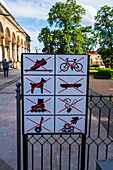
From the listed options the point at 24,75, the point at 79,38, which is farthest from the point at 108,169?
the point at 79,38

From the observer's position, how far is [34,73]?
192 centimetres

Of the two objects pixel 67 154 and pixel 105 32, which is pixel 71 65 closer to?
pixel 67 154

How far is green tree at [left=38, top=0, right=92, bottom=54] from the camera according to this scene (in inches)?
1005

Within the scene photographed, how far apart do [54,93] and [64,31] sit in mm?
25348

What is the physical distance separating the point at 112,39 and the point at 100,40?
83.5 inches

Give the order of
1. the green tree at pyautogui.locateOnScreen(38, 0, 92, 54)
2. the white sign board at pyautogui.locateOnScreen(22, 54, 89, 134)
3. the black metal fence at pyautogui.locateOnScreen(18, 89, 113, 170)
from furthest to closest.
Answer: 1. the green tree at pyautogui.locateOnScreen(38, 0, 92, 54)
2. the black metal fence at pyautogui.locateOnScreen(18, 89, 113, 170)
3. the white sign board at pyautogui.locateOnScreen(22, 54, 89, 134)

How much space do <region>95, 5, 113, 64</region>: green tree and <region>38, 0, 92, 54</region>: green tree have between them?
3649 mm

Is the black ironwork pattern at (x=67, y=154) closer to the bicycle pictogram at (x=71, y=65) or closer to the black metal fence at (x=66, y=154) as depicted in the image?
the black metal fence at (x=66, y=154)

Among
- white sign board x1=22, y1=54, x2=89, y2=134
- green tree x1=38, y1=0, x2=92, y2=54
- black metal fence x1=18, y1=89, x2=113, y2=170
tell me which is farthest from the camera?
green tree x1=38, y1=0, x2=92, y2=54

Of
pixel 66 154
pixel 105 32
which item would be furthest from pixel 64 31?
pixel 66 154

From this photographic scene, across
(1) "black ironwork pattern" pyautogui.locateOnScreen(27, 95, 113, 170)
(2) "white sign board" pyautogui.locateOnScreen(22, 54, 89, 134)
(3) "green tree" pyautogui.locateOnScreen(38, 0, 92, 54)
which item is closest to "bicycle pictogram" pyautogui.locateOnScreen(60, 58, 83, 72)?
(2) "white sign board" pyautogui.locateOnScreen(22, 54, 89, 134)

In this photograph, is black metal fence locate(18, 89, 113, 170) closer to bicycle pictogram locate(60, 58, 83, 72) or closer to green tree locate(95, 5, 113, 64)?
bicycle pictogram locate(60, 58, 83, 72)

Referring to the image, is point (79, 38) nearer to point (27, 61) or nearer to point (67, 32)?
point (67, 32)

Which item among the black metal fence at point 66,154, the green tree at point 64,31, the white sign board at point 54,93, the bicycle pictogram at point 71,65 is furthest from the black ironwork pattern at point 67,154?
the green tree at point 64,31
